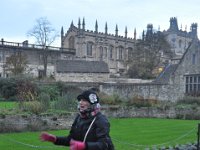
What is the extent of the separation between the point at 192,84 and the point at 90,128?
102ft

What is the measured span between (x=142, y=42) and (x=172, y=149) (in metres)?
66.3

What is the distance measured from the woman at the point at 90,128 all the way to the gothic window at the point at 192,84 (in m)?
29.8

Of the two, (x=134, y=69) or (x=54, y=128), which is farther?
(x=134, y=69)

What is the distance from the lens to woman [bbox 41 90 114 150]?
5330mm

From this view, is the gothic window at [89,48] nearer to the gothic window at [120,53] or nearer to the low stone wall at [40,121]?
the gothic window at [120,53]

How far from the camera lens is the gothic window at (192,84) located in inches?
1368

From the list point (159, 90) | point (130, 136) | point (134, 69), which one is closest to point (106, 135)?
point (130, 136)

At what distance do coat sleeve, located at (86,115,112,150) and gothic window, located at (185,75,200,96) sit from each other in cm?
2992

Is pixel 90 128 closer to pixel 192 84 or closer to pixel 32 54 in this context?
pixel 192 84

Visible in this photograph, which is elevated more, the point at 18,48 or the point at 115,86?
the point at 18,48

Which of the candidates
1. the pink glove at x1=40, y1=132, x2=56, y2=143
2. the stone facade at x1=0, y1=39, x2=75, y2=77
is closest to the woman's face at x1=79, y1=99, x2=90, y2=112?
the pink glove at x1=40, y1=132, x2=56, y2=143

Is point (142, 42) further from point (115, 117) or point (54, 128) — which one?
point (54, 128)

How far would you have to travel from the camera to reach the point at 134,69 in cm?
6612

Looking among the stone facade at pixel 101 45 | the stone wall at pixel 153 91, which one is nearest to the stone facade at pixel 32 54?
the stone facade at pixel 101 45
